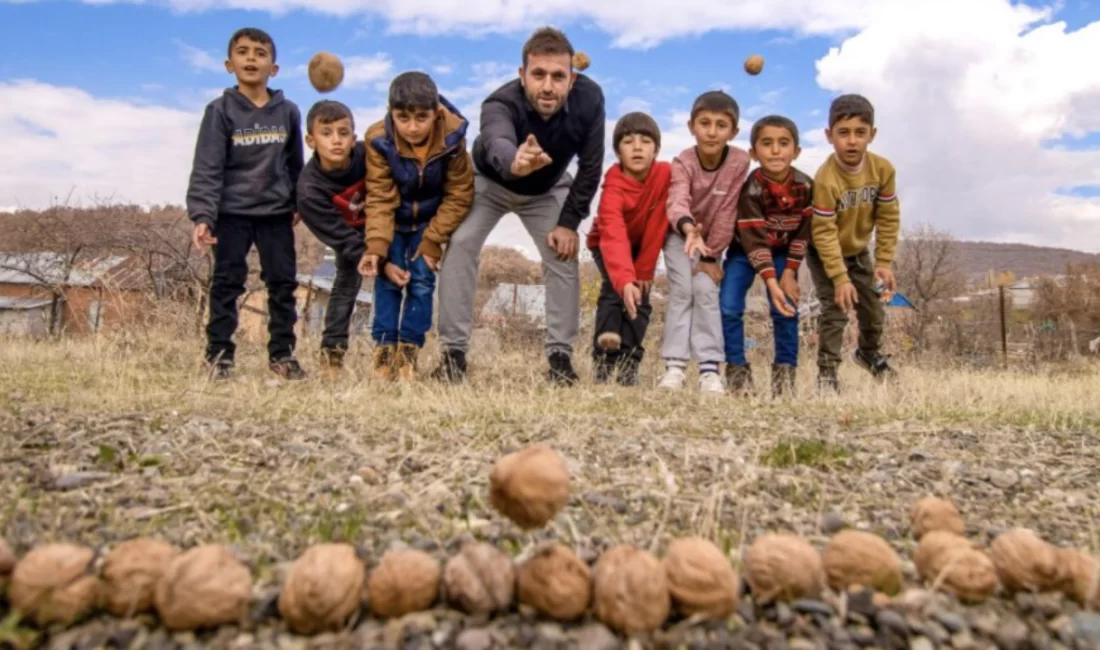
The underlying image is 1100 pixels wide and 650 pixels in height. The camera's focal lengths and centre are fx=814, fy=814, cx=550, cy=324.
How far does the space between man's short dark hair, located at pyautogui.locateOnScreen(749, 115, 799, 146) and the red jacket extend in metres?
0.55

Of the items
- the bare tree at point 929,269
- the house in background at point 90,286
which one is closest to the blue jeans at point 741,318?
the house in background at point 90,286

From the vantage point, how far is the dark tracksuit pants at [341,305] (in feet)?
16.2

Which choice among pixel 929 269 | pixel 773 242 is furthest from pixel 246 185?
pixel 929 269

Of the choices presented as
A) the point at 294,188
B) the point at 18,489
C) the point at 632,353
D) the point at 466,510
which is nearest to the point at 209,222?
the point at 294,188

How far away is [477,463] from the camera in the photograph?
217 centimetres

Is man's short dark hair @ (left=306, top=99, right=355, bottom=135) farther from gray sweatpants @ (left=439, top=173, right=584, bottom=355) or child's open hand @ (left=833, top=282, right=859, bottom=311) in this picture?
child's open hand @ (left=833, top=282, right=859, bottom=311)

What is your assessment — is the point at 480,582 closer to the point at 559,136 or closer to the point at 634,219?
the point at 559,136

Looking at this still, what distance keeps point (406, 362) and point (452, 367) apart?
0.85 ft

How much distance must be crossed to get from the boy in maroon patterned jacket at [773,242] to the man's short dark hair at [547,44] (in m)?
1.32

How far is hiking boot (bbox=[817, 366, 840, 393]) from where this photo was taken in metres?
4.87

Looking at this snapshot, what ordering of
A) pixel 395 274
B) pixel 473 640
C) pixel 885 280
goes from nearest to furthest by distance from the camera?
pixel 473 640 < pixel 395 274 < pixel 885 280

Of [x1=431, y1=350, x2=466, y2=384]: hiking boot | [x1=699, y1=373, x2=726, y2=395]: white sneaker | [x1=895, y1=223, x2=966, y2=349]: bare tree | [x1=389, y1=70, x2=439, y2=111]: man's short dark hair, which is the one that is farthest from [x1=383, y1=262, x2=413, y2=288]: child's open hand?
[x1=895, y1=223, x2=966, y2=349]: bare tree

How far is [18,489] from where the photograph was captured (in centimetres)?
186

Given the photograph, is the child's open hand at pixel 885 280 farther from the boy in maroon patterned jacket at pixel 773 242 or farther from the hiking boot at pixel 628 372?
the hiking boot at pixel 628 372
